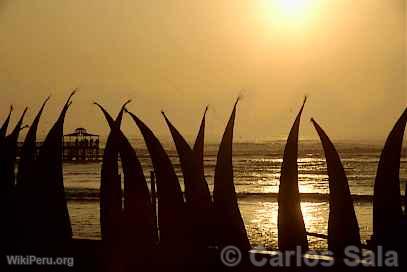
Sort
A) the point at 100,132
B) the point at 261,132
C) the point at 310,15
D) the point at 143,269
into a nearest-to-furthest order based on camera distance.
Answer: the point at 143,269
the point at 310,15
the point at 261,132
the point at 100,132

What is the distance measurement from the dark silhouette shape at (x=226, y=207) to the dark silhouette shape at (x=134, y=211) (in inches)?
7.4

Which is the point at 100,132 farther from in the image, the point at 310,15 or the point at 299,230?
the point at 299,230

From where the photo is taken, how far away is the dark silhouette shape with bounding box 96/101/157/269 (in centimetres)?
162

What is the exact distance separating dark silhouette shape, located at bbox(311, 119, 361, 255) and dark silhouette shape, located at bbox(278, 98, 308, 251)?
0.08m

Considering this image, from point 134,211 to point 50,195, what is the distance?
30 centimetres

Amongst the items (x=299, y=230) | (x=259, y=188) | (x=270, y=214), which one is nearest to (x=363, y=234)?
(x=270, y=214)

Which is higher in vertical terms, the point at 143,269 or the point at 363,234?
the point at 143,269

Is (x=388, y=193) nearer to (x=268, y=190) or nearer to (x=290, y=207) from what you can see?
(x=290, y=207)

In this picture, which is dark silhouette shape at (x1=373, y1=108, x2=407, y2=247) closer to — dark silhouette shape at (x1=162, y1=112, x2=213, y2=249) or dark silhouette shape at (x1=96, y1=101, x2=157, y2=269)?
dark silhouette shape at (x1=162, y1=112, x2=213, y2=249)

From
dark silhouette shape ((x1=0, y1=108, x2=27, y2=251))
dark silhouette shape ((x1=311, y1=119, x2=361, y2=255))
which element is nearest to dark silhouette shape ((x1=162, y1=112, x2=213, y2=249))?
dark silhouette shape ((x1=311, y1=119, x2=361, y2=255))

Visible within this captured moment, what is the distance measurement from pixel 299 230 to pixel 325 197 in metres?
3.82

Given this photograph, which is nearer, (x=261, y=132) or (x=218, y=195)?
(x=218, y=195)

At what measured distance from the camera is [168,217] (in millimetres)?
1652

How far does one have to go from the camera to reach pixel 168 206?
1.66 meters
